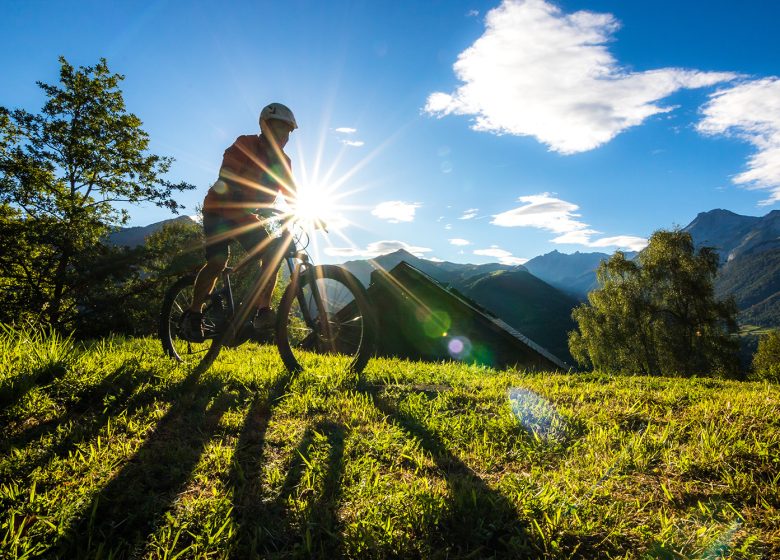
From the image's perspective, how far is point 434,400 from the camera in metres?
4.28

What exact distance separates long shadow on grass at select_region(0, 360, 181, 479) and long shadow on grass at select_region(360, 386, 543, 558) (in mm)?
2614

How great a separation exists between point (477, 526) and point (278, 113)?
16.2 ft

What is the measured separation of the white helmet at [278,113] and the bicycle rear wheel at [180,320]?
7.77ft

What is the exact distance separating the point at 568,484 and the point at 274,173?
4.65m

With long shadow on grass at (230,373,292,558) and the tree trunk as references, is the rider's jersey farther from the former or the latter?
the tree trunk

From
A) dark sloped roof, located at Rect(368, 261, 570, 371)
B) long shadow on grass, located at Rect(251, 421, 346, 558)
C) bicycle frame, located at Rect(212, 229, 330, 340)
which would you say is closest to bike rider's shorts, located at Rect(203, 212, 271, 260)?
bicycle frame, located at Rect(212, 229, 330, 340)

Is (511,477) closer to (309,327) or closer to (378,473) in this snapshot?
(378,473)

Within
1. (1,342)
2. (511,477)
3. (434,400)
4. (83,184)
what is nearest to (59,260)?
(83,184)

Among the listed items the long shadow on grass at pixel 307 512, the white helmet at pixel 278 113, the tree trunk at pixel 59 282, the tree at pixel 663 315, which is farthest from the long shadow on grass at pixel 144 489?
the tree at pixel 663 315

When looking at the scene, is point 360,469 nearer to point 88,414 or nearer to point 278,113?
point 88,414

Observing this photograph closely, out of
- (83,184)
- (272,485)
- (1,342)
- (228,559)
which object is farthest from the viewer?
(83,184)

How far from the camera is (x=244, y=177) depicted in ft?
16.6

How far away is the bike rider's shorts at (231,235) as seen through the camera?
5000 mm

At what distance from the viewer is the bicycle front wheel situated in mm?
4879
